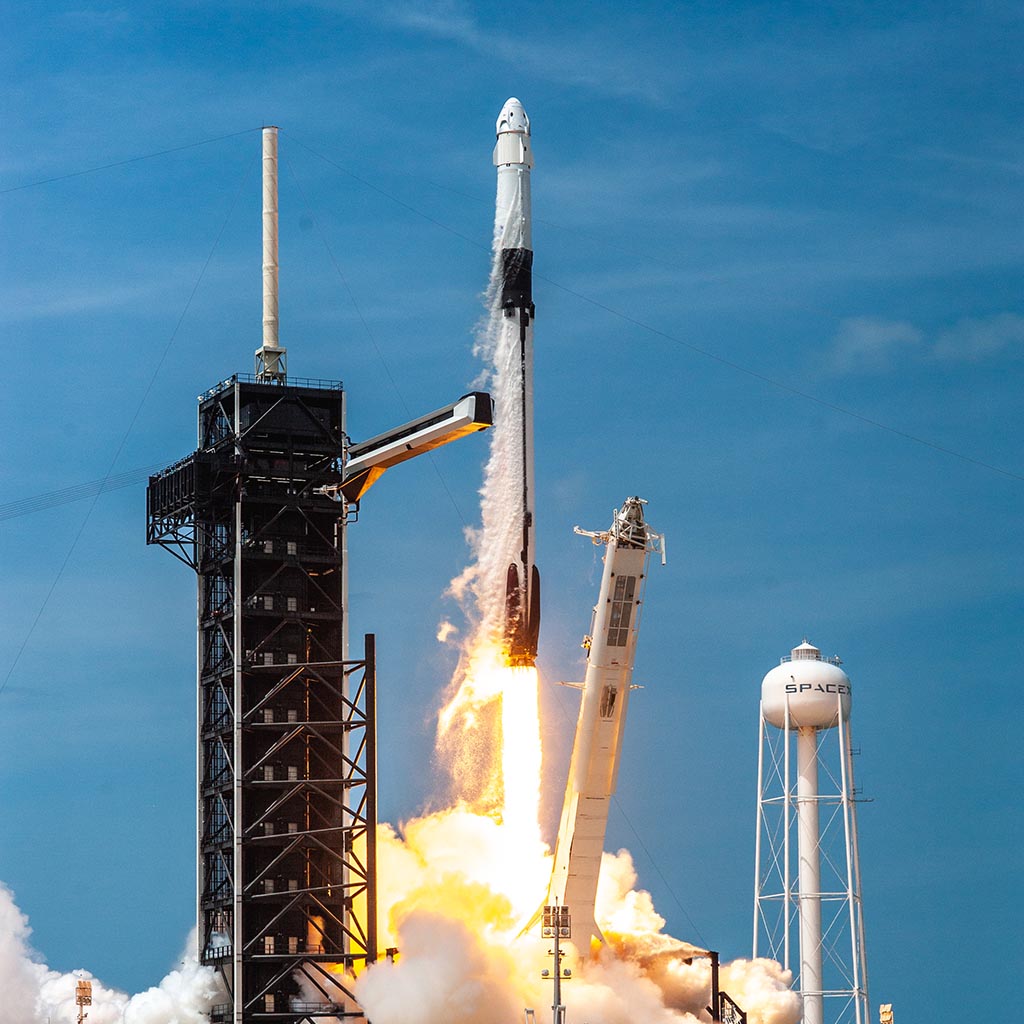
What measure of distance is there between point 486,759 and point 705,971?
415 inches

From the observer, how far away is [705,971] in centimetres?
11344

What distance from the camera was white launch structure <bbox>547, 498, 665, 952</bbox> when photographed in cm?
10544

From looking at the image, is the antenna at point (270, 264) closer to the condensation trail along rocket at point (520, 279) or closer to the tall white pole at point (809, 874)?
the condensation trail along rocket at point (520, 279)

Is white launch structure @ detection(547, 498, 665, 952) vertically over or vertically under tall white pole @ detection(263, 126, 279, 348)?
under

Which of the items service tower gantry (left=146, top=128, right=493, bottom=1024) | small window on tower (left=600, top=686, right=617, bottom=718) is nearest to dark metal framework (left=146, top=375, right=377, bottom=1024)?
service tower gantry (left=146, top=128, right=493, bottom=1024)

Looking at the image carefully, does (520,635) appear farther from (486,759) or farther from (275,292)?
(275,292)

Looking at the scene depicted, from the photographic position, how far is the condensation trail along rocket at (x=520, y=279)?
11194 cm

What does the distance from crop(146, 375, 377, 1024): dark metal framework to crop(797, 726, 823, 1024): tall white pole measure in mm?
20022

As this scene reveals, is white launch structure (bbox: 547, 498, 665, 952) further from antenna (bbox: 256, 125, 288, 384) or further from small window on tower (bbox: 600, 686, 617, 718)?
antenna (bbox: 256, 125, 288, 384)

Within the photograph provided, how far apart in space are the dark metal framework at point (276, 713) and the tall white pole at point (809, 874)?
20.0 m

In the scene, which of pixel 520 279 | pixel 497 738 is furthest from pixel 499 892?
pixel 520 279

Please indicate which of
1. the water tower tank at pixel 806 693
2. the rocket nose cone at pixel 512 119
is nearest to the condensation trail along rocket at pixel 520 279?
the rocket nose cone at pixel 512 119

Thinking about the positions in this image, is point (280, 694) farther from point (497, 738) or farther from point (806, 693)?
point (806, 693)

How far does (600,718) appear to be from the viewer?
10750 cm
